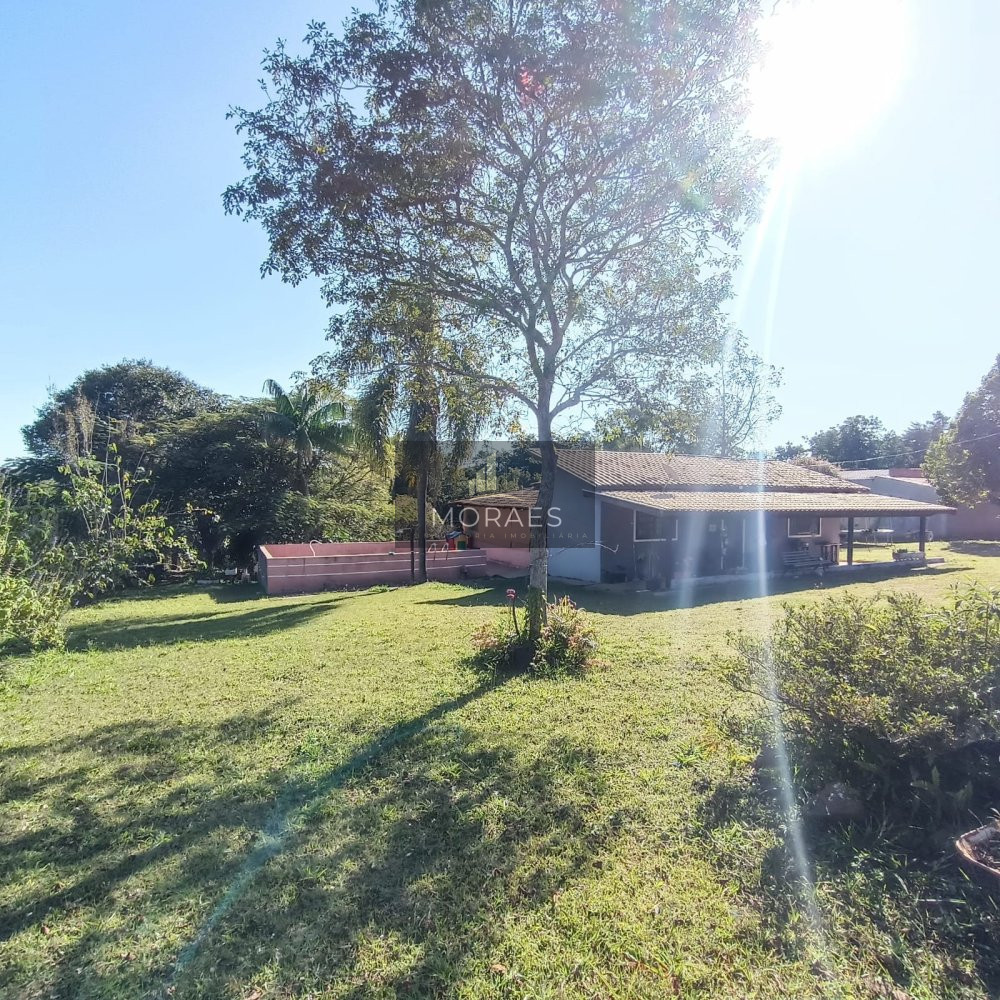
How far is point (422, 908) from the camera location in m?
2.75

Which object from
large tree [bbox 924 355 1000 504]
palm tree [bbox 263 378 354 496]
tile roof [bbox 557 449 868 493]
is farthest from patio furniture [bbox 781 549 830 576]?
palm tree [bbox 263 378 354 496]

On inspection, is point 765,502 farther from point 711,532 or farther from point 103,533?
point 103,533

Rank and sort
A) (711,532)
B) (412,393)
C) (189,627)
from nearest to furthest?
(412,393) → (189,627) → (711,532)

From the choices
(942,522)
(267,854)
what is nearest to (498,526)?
(267,854)

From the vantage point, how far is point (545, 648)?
277 inches

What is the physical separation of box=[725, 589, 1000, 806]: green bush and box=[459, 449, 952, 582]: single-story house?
968 centimetres

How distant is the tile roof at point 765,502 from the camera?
14742 mm

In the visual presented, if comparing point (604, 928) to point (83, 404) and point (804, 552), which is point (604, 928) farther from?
point (804, 552)

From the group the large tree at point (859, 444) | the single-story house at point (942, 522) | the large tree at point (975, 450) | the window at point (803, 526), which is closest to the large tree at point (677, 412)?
the window at point (803, 526)

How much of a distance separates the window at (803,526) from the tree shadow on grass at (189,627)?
1503 centimetres

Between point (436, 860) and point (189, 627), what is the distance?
9620mm

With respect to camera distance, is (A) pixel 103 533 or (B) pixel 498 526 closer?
(A) pixel 103 533

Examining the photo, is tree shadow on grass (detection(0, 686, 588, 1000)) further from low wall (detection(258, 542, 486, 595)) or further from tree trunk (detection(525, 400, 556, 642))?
low wall (detection(258, 542, 486, 595))

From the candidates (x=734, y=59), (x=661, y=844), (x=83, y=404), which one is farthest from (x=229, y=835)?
(x=83, y=404)
